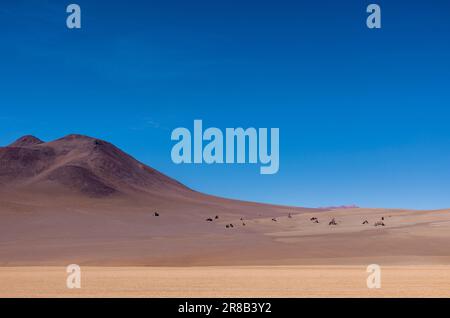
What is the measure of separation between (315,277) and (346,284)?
9.04 feet

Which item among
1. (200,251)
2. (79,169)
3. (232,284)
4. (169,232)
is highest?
(79,169)

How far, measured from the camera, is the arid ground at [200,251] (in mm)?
20188

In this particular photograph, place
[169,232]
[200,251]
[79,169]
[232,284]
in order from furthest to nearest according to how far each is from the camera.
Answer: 1. [79,169]
2. [169,232]
3. [200,251]
4. [232,284]

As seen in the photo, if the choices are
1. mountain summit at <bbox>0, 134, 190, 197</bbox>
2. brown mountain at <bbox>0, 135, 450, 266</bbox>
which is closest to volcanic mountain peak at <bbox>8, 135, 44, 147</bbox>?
mountain summit at <bbox>0, 134, 190, 197</bbox>

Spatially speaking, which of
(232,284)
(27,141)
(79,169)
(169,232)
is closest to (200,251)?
(169,232)

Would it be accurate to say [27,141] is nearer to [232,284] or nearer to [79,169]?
[79,169]

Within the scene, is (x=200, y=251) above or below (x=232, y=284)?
above

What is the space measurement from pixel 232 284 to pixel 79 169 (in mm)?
114031

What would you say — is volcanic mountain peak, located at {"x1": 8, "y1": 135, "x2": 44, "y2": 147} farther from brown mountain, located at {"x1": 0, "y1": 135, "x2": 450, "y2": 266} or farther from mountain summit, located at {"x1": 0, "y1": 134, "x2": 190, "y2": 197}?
brown mountain, located at {"x1": 0, "y1": 135, "x2": 450, "y2": 266}

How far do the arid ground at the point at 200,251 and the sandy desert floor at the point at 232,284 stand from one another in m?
0.04

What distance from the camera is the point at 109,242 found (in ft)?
161

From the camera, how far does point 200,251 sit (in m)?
41.5

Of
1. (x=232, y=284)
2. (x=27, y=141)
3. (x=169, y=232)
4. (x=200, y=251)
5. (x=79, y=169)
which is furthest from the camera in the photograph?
(x=27, y=141)
